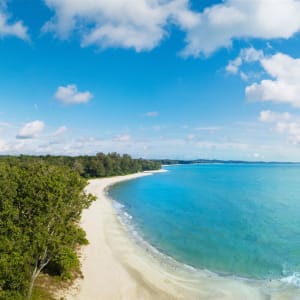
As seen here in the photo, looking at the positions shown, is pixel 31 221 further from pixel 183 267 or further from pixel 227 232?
pixel 227 232

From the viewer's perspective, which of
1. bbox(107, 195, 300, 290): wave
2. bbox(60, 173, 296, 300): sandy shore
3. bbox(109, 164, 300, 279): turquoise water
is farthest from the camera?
bbox(109, 164, 300, 279): turquoise water

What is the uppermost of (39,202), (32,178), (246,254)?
(32,178)

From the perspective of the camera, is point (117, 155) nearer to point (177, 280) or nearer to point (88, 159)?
point (88, 159)

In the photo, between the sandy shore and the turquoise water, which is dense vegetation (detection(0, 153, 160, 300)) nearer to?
the sandy shore

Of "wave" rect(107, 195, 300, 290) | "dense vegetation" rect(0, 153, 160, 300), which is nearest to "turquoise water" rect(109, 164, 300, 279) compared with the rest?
"wave" rect(107, 195, 300, 290)

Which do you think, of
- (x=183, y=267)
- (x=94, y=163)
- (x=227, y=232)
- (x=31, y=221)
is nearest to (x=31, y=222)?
(x=31, y=221)

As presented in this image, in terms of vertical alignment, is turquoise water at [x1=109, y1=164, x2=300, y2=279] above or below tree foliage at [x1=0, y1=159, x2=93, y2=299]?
below

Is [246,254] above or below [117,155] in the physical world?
below

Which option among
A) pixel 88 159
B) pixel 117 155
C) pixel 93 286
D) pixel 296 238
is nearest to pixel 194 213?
pixel 296 238

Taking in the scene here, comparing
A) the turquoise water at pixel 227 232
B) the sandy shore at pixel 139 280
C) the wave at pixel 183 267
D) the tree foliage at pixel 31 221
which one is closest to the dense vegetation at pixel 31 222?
the tree foliage at pixel 31 221
